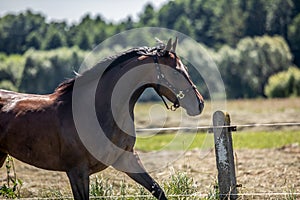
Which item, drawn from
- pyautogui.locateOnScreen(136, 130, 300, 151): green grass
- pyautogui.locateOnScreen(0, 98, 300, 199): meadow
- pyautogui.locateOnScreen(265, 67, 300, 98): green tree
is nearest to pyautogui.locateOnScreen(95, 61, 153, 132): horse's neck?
pyautogui.locateOnScreen(0, 98, 300, 199): meadow

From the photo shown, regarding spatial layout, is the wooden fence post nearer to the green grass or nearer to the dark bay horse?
the dark bay horse

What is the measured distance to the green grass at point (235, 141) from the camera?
15.2 meters

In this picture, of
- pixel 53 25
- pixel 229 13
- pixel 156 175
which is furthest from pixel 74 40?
pixel 156 175

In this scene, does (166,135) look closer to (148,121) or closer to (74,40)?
(148,121)

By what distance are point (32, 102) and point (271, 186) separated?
3.87 metres

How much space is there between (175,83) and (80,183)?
154cm

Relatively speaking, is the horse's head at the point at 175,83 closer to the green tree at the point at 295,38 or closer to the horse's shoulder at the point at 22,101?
the horse's shoulder at the point at 22,101

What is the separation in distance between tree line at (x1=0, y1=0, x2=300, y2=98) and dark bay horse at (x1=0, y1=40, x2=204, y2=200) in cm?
4180

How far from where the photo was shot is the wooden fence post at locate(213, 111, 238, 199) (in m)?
6.96

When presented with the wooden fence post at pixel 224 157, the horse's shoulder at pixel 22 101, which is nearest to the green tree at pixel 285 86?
the wooden fence post at pixel 224 157

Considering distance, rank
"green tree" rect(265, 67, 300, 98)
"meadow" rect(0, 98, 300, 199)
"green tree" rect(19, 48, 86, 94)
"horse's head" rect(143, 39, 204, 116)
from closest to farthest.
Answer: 1. "horse's head" rect(143, 39, 204, 116)
2. "meadow" rect(0, 98, 300, 199)
3. "green tree" rect(265, 67, 300, 98)
4. "green tree" rect(19, 48, 86, 94)

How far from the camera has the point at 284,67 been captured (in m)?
57.5

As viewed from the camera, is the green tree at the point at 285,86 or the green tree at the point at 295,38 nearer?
the green tree at the point at 285,86

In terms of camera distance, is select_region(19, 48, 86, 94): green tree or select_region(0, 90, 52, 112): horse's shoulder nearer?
select_region(0, 90, 52, 112): horse's shoulder
